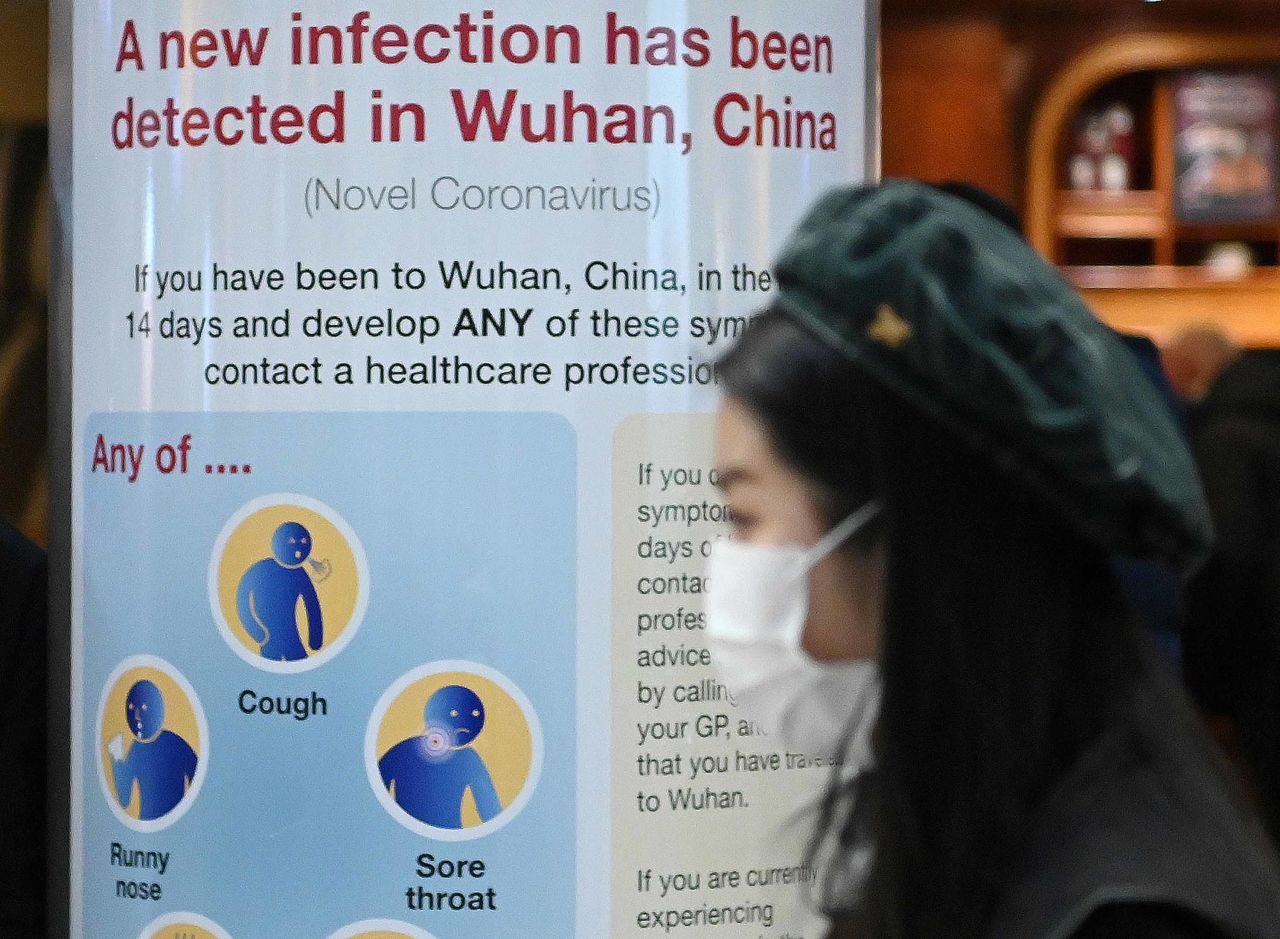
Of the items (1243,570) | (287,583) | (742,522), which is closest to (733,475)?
(742,522)

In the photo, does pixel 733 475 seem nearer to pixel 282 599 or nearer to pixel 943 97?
pixel 282 599

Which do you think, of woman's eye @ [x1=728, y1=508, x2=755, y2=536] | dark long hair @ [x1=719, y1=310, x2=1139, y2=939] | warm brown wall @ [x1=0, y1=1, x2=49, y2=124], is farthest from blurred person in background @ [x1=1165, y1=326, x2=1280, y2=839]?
warm brown wall @ [x1=0, y1=1, x2=49, y2=124]

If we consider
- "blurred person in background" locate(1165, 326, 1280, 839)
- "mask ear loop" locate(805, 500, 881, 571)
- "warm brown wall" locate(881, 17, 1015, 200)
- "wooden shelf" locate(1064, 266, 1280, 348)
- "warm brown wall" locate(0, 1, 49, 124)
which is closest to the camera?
"mask ear loop" locate(805, 500, 881, 571)

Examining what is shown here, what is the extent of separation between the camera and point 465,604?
1.88m

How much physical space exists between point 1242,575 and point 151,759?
2013 millimetres

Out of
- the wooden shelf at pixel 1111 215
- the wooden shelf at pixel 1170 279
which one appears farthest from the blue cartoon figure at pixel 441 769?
the wooden shelf at pixel 1111 215

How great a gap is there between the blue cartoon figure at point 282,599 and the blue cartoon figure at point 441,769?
5.8 inches

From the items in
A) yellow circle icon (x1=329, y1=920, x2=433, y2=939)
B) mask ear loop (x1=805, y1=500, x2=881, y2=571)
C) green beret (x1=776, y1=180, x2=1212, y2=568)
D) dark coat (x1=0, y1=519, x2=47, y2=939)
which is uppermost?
green beret (x1=776, y1=180, x2=1212, y2=568)

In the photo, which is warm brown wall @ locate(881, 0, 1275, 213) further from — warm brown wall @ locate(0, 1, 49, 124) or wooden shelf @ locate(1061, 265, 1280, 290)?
warm brown wall @ locate(0, 1, 49, 124)

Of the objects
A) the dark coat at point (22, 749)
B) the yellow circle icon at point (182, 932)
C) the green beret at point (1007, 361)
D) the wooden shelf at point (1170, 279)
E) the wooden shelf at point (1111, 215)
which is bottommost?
the yellow circle icon at point (182, 932)

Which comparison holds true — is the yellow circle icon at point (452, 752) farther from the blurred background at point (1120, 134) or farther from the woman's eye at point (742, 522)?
the blurred background at point (1120, 134)

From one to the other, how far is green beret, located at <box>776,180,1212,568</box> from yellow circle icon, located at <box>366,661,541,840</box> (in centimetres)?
92

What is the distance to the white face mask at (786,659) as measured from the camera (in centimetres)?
122

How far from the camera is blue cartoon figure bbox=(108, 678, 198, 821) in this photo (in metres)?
1.96
